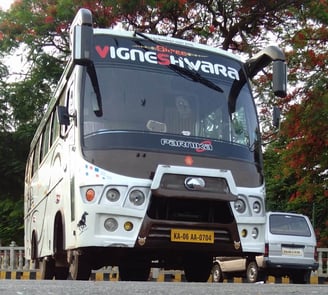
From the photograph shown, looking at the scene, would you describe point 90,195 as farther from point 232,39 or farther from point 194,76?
point 232,39

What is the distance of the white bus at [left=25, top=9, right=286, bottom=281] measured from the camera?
7.30 m

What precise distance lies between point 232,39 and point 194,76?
906 centimetres

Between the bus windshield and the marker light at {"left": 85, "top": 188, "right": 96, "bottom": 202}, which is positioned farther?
the bus windshield

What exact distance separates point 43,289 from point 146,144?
3101 millimetres

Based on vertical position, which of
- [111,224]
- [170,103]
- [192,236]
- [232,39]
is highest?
[232,39]

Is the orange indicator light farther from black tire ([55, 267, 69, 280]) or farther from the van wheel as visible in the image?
the van wheel

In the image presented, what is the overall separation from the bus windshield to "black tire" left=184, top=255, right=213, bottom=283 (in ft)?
5.77

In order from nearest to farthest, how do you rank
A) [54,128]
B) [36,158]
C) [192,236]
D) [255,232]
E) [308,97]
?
[192,236]
[255,232]
[54,128]
[36,158]
[308,97]

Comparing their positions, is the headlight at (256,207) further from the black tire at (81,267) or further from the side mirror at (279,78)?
the black tire at (81,267)

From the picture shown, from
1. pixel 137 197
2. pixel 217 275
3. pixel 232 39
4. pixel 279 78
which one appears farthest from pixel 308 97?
pixel 137 197

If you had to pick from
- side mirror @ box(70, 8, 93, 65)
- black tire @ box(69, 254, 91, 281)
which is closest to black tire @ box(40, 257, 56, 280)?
black tire @ box(69, 254, 91, 281)

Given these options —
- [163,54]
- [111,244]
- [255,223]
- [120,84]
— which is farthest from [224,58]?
[111,244]

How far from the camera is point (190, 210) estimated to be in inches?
300

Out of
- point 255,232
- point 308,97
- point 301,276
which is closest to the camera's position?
point 255,232
